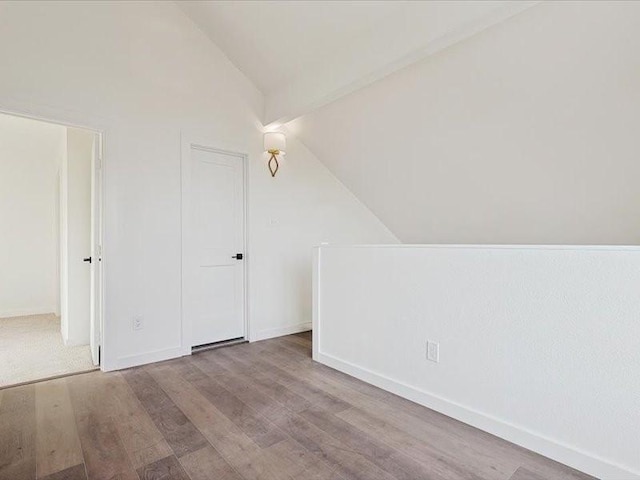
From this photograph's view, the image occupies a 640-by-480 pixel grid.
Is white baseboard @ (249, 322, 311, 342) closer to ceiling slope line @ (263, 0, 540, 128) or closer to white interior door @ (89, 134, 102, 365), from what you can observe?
white interior door @ (89, 134, 102, 365)

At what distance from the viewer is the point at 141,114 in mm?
2967

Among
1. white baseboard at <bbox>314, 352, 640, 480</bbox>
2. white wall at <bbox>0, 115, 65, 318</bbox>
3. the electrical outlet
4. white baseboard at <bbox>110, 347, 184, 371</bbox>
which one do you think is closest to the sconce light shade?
white baseboard at <bbox>110, 347, 184, 371</bbox>

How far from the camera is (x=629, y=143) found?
2.22 metres

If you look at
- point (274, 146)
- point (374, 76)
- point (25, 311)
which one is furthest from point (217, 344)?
point (25, 311)

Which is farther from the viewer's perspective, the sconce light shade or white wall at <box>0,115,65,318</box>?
white wall at <box>0,115,65,318</box>

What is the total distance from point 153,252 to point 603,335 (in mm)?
3100

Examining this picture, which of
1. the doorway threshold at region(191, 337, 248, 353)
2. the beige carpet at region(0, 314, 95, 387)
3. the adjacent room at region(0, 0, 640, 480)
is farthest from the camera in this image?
the doorway threshold at region(191, 337, 248, 353)

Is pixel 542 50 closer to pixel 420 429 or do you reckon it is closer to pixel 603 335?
pixel 603 335

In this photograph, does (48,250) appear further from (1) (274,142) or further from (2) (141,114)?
(1) (274,142)

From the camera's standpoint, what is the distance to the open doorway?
2988 mm

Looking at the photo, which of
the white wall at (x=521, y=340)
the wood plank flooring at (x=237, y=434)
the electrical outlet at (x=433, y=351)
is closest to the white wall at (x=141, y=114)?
the wood plank flooring at (x=237, y=434)

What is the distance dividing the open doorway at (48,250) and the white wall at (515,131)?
2.34 m

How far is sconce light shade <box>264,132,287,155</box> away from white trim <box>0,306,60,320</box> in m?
4.39

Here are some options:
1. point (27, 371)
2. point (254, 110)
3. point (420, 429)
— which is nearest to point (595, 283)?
point (420, 429)
